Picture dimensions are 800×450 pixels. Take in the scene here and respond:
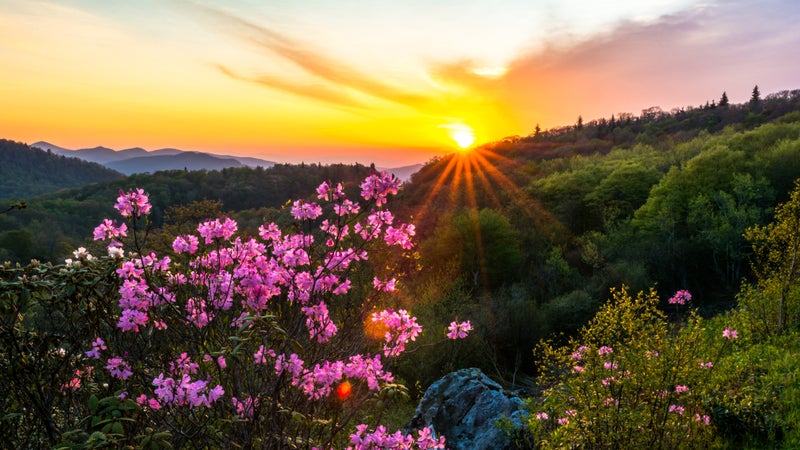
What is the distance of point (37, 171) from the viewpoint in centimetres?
15088

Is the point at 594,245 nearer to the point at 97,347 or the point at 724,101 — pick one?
the point at 97,347

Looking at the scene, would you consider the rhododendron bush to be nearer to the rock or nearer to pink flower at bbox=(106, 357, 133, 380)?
pink flower at bbox=(106, 357, 133, 380)

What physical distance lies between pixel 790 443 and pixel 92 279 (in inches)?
370

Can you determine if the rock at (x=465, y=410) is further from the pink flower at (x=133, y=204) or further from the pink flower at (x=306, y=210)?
the pink flower at (x=133, y=204)

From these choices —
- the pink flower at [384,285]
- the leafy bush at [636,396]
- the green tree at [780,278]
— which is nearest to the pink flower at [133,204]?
the pink flower at [384,285]

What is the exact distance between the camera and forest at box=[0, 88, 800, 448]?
3.91m

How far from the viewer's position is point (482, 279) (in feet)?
98.7

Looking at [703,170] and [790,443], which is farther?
[703,170]

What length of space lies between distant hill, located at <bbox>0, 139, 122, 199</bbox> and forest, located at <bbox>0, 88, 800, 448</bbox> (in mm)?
156554

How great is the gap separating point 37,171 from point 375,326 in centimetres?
19297

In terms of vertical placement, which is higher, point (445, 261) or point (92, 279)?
point (92, 279)

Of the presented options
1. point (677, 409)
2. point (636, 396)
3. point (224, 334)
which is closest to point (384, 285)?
point (224, 334)

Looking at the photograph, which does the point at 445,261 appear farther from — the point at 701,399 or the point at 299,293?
the point at 299,293

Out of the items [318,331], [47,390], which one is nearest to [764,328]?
[318,331]
